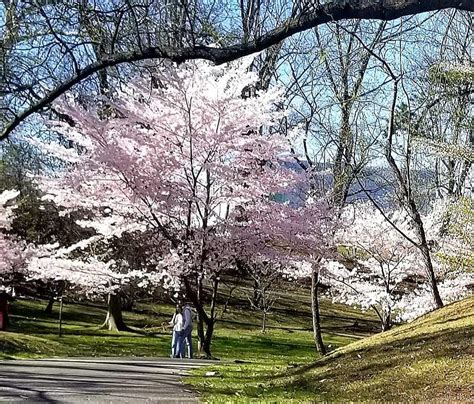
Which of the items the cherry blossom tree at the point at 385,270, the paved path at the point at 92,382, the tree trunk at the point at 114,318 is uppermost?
the cherry blossom tree at the point at 385,270

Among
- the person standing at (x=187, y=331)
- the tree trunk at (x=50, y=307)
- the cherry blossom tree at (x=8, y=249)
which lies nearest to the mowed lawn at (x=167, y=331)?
the tree trunk at (x=50, y=307)

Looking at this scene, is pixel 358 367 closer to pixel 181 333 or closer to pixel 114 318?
pixel 181 333

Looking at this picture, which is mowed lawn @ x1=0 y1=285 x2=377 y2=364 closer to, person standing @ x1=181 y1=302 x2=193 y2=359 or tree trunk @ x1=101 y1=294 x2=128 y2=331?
tree trunk @ x1=101 y1=294 x2=128 y2=331

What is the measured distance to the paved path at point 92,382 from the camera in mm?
6969

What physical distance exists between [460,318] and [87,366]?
6.01 metres

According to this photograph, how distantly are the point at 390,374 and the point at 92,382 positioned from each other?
384cm

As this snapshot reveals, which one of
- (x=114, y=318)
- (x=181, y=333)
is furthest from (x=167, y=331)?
(x=181, y=333)

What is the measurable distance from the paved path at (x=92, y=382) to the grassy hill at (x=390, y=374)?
1.55 feet

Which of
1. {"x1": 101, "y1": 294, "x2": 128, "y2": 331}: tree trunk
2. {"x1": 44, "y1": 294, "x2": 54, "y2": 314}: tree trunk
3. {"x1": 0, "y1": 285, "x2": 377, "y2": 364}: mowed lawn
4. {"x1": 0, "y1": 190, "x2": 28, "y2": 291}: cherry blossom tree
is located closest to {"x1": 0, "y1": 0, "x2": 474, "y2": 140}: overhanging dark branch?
{"x1": 0, "y1": 285, "x2": 377, "y2": 364}: mowed lawn

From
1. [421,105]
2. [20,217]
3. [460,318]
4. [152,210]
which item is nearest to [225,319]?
[20,217]

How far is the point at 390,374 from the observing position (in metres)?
6.78

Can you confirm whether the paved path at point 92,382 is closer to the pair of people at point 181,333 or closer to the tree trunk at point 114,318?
the pair of people at point 181,333

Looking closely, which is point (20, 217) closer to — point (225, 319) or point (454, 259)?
point (225, 319)

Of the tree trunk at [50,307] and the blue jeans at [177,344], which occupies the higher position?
the tree trunk at [50,307]
